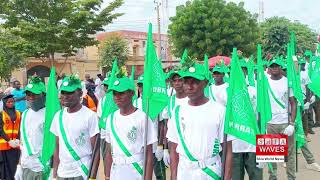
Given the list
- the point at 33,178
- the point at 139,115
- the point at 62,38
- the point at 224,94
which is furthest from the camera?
the point at 62,38

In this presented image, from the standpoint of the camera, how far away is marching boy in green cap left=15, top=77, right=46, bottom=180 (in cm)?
536

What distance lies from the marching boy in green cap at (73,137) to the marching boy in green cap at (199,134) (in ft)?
3.78

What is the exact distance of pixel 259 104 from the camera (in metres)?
5.89

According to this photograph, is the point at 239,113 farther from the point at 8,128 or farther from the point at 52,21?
the point at 52,21

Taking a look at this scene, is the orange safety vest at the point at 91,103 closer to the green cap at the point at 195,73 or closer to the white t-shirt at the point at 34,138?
the white t-shirt at the point at 34,138

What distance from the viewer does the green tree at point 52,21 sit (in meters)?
21.4

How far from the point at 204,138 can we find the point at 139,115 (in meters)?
0.86

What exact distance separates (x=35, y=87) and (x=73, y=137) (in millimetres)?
1014

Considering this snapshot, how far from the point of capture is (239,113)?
4.07 meters

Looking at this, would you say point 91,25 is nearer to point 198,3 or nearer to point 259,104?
point 198,3

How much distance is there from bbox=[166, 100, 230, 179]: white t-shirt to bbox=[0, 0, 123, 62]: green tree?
59.7ft

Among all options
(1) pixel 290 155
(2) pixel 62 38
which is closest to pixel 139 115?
(1) pixel 290 155

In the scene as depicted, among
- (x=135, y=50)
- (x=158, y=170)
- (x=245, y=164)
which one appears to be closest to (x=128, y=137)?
(x=245, y=164)

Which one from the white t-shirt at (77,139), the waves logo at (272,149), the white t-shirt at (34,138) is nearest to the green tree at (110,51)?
the white t-shirt at (34,138)
